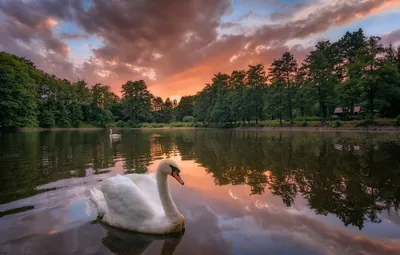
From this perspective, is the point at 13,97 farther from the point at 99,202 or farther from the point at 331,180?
the point at 331,180

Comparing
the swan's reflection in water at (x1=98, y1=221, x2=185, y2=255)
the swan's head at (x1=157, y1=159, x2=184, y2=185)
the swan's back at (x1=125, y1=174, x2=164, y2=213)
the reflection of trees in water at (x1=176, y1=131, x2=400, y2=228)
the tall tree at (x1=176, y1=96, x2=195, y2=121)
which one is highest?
the tall tree at (x1=176, y1=96, x2=195, y2=121)

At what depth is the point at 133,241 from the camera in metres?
3.86

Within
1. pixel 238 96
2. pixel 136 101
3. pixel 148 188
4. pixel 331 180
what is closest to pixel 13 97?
pixel 238 96

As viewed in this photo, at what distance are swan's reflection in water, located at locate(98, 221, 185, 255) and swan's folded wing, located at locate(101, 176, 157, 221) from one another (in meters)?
0.29

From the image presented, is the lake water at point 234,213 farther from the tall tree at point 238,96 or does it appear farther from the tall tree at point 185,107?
the tall tree at point 185,107

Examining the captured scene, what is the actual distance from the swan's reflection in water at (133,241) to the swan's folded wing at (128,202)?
0.29 metres

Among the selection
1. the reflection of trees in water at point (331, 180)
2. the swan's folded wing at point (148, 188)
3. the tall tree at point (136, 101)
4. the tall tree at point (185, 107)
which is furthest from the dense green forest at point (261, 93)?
the swan's folded wing at point (148, 188)

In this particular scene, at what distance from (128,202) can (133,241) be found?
64 centimetres

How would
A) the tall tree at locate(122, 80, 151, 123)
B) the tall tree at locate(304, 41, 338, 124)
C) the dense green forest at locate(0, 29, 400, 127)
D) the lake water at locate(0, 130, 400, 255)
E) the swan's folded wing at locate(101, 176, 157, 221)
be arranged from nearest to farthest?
1. the lake water at locate(0, 130, 400, 255)
2. the swan's folded wing at locate(101, 176, 157, 221)
3. the dense green forest at locate(0, 29, 400, 127)
4. the tall tree at locate(304, 41, 338, 124)
5. the tall tree at locate(122, 80, 151, 123)

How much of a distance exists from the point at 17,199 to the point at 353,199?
8110mm

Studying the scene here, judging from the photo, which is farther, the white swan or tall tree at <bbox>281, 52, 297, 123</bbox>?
tall tree at <bbox>281, 52, 297, 123</bbox>

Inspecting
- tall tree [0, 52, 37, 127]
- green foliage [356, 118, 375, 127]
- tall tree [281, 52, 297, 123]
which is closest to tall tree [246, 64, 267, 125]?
tall tree [281, 52, 297, 123]

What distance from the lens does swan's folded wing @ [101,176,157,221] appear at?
4152mm

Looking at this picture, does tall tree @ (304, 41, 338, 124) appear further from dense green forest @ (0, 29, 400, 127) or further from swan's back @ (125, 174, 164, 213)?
swan's back @ (125, 174, 164, 213)
